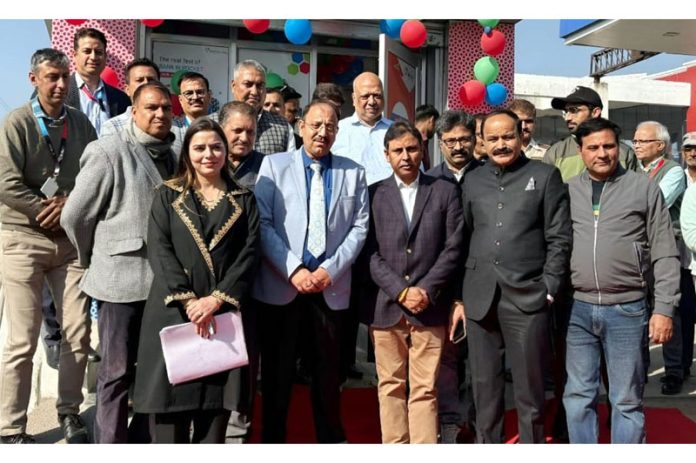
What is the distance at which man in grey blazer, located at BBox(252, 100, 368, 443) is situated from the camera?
375 centimetres

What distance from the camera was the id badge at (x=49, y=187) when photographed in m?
3.88

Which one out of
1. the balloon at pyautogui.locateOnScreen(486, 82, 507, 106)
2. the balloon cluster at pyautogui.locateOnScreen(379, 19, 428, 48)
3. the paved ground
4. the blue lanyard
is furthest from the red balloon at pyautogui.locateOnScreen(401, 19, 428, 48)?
the blue lanyard

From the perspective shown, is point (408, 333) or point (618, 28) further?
point (618, 28)

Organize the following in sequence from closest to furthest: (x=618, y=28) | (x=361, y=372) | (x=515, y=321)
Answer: (x=515, y=321) < (x=361, y=372) < (x=618, y=28)

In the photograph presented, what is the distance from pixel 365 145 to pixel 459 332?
5.24 ft

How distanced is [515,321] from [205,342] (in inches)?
60.2

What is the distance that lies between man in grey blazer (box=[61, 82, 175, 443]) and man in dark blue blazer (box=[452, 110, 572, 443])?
5.47ft

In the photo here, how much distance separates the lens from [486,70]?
8242mm

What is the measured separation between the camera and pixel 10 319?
13.0ft

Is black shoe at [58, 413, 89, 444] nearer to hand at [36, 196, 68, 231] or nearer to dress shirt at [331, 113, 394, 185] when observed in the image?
hand at [36, 196, 68, 231]

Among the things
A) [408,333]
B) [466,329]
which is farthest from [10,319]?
[466,329]

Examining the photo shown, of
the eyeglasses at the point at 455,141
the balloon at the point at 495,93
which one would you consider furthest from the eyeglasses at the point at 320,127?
the balloon at the point at 495,93
